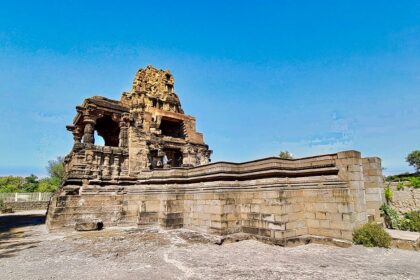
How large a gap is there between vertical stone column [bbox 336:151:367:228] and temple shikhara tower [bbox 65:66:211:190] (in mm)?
10546

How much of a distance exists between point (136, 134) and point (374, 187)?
12591 millimetres

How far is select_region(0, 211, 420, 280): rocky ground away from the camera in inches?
183

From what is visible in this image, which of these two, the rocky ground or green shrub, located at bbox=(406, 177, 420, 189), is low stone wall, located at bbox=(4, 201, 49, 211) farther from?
green shrub, located at bbox=(406, 177, 420, 189)

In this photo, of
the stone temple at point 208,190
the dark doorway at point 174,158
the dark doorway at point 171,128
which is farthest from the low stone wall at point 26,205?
the dark doorway at point 171,128

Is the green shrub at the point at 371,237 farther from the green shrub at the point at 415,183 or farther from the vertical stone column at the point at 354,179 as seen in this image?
the green shrub at the point at 415,183

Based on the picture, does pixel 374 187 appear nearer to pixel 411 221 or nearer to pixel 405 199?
pixel 411 221

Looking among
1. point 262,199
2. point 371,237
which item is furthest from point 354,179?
point 262,199

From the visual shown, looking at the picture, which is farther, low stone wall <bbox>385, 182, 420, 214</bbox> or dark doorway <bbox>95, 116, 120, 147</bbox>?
dark doorway <bbox>95, 116, 120, 147</bbox>

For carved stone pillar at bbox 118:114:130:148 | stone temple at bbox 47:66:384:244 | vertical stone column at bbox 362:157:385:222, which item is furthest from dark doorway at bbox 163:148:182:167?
vertical stone column at bbox 362:157:385:222

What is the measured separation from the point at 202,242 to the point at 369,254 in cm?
442

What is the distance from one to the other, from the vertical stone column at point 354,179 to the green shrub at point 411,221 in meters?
1.55

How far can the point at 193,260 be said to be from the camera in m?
5.66

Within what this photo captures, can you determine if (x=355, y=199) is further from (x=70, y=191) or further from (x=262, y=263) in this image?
(x=70, y=191)

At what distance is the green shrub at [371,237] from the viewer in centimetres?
627
